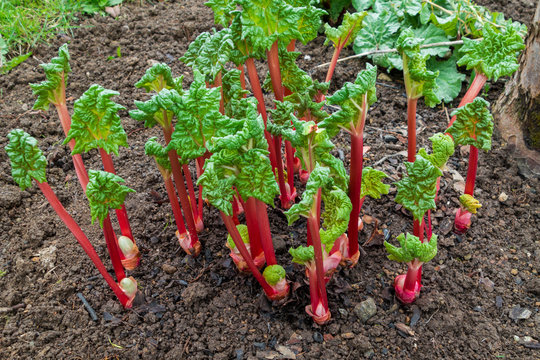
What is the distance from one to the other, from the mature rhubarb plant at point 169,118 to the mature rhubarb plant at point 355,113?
0.62 meters

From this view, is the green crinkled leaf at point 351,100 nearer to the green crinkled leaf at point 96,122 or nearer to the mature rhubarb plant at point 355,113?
the mature rhubarb plant at point 355,113

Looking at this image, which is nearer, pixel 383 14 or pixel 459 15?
pixel 459 15

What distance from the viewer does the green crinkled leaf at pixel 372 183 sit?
2322mm

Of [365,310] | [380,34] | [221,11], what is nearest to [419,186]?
[365,310]

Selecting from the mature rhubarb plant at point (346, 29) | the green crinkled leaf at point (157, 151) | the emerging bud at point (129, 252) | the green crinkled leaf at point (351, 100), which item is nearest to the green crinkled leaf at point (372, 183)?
the green crinkled leaf at point (351, 100)

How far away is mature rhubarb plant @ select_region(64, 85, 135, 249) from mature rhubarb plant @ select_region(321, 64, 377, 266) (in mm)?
875

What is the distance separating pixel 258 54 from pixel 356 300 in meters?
1.26

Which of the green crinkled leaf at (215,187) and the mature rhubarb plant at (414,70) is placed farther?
the mature rhubarb plant at (414,70)

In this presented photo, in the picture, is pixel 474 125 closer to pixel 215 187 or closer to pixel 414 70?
pixel 414 70

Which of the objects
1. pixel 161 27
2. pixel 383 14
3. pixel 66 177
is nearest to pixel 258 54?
pixel 66 177

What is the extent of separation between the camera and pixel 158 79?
2227mm

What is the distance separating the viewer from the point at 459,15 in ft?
12.4

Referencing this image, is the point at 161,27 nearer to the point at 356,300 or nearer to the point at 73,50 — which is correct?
the point at 73,50

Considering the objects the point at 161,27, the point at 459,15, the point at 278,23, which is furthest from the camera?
the point at 161,27
